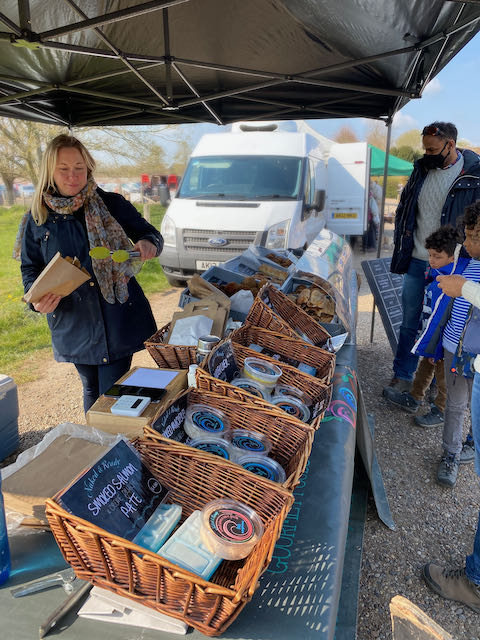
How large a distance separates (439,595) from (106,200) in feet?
9.12

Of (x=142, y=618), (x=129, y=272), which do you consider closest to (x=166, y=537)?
(x=142, y=618)

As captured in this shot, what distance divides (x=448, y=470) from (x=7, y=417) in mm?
3175

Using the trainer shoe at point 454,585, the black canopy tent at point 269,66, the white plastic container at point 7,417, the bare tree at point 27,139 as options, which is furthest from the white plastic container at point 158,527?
the bare tree at point 27,139

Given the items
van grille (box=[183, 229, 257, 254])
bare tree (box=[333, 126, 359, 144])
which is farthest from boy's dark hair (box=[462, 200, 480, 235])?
bare tree (box=[333, 126, 359, 144])

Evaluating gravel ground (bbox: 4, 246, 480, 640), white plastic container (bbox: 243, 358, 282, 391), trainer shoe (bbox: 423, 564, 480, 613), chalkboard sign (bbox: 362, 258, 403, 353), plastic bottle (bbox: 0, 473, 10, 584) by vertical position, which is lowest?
gravel ground (bbox: 4, 246, 480, 640)

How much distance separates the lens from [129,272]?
261cm

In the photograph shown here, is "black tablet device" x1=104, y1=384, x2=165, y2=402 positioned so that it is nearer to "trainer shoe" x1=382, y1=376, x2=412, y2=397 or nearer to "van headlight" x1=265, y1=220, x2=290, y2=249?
"trainer shoe" x1=382, y1=376, x2=412, y2=397

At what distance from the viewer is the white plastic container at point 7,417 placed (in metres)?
3.25

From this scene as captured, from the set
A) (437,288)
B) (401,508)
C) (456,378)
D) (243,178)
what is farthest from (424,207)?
(243,178)

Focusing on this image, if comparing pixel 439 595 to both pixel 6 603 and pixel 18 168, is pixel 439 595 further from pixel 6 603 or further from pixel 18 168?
pixel 18 168

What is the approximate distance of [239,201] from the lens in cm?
752

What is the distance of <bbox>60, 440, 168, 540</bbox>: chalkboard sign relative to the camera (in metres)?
1.06

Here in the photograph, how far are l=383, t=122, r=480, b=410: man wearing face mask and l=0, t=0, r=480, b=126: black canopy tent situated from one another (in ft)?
1.59

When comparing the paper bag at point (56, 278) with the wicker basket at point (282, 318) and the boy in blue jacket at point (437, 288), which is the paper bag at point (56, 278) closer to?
the wicker basket at point (282, 318)
